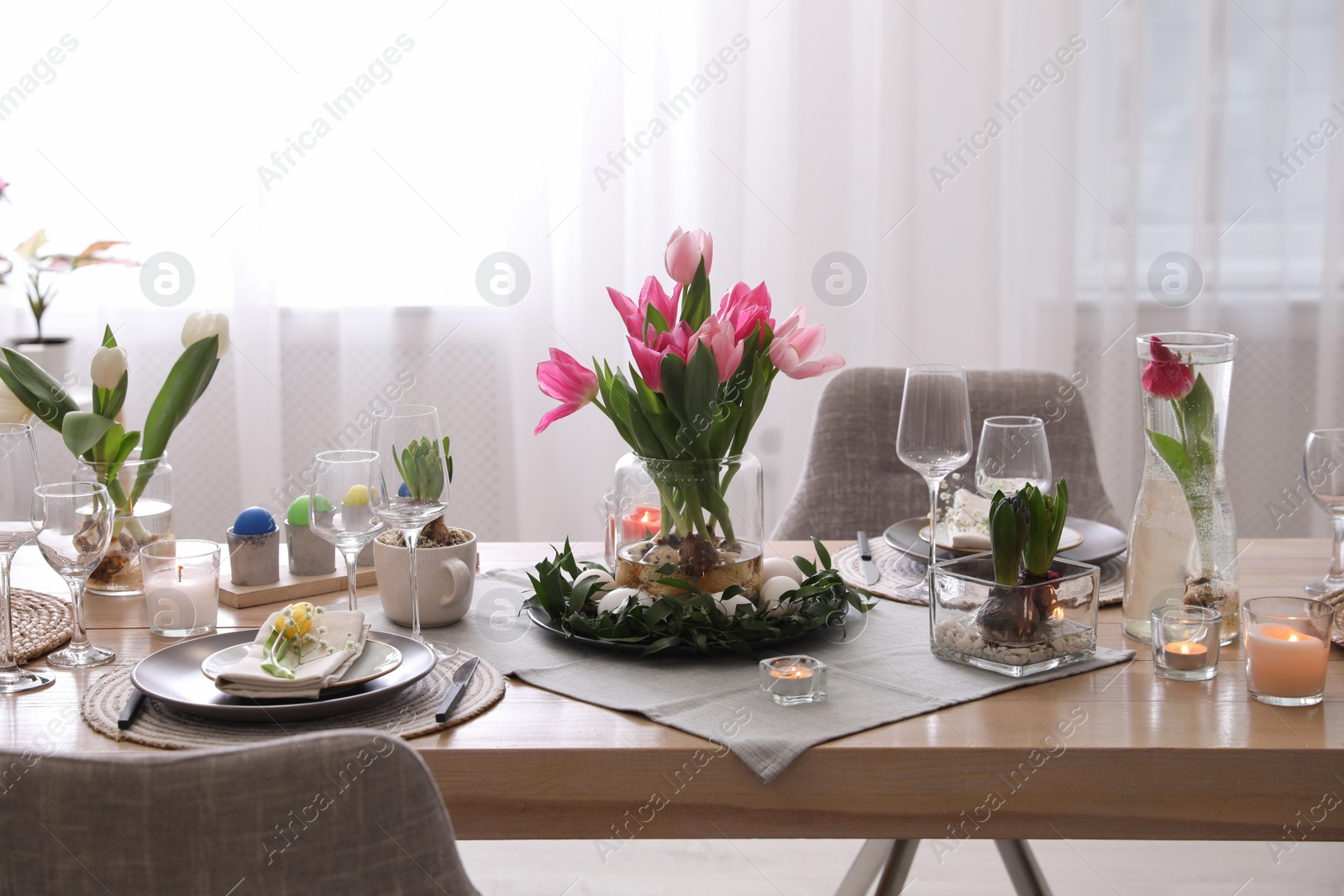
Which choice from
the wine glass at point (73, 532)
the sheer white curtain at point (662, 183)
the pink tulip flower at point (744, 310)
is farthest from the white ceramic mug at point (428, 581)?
the sheer white curtain at point (662, 183)

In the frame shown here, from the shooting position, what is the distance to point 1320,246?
304 cm

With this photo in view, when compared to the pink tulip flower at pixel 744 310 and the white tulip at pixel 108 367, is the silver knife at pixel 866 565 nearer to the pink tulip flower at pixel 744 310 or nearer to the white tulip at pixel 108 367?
the pink tulip flower at pixel 744 310

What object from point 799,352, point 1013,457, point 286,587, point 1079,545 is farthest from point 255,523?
point 1079,545

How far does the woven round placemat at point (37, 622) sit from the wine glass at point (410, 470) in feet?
1.09

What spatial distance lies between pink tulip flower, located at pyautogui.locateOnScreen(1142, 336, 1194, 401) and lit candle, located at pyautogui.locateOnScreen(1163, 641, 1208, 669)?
24cm

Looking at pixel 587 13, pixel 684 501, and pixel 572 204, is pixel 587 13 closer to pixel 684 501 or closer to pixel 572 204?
pixel 572 204

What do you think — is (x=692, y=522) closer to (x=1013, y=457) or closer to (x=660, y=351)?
(x=660, y=351)

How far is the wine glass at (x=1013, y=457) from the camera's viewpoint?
1386mm

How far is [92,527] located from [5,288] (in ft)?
7.21

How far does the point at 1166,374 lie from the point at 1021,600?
27cm

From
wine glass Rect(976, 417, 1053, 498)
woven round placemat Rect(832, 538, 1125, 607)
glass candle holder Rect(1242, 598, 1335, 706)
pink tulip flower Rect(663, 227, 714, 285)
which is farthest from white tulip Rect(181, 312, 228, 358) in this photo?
glass candle holder Rect(1242, 598, 1335, 706)

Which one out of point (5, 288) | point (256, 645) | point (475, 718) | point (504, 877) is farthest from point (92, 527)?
point (5, 288)

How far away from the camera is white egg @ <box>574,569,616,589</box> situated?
→ 1253mm

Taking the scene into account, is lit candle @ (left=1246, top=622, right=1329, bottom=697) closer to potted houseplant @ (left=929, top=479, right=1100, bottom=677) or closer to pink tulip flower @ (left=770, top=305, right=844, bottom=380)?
potted houseplant @ (left=929, top=479, right=1100, bottom=677)
